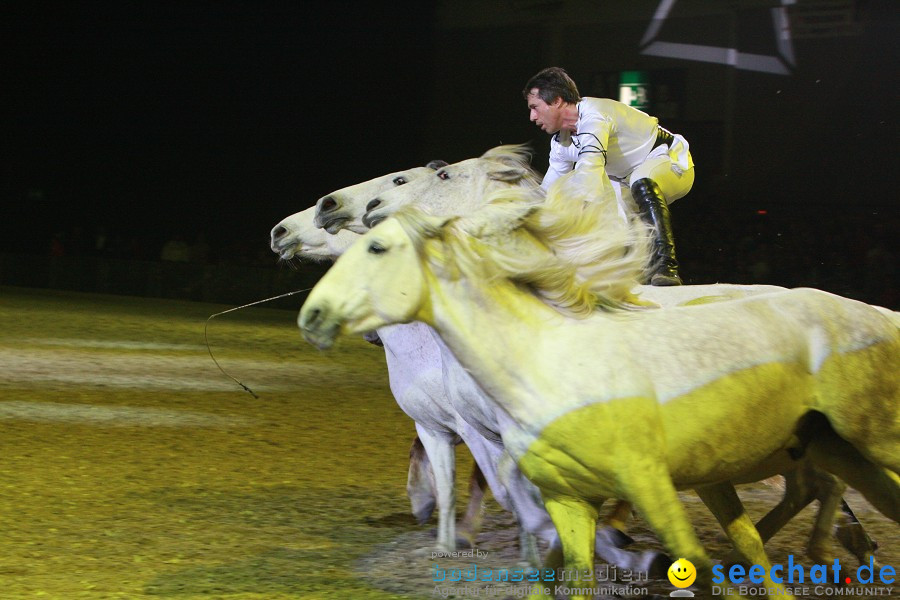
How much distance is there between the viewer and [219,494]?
5.71 m

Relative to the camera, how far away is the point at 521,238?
3193 mm

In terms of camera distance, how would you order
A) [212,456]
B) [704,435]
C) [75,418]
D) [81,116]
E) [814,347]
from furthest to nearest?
[81,116] → [75,418] → [212,456] → [814,347] → [704,435]

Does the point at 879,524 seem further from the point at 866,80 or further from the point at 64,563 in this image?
the point at 866,80

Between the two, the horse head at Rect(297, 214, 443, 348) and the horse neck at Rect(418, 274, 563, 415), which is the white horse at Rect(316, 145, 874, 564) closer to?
the horse neck at Rect(418, 274, 563, 415)

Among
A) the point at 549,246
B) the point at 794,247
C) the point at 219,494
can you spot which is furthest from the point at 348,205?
the point at 794,247

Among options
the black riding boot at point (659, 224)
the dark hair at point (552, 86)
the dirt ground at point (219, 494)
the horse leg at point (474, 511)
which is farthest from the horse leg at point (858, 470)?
the dark hair at point (552, 86)

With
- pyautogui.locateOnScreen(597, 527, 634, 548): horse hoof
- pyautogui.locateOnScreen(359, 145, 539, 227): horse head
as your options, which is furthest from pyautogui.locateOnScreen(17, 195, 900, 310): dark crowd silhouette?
pyautogui.locateOnScreen(597, 527, 634, 548): horse hoof

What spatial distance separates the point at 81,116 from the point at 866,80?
21181mm

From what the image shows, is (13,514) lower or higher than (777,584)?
lower

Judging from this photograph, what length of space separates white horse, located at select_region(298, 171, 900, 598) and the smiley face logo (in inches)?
1.3

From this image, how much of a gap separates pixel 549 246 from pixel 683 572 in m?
1.09

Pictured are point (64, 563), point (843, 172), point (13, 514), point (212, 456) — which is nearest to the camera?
point (64, 563)

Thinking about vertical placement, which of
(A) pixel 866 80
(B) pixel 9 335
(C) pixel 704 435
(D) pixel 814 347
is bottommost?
(B) pixel 9 335

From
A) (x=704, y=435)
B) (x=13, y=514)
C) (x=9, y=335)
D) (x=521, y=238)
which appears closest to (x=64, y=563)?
(x=13, y=514)
